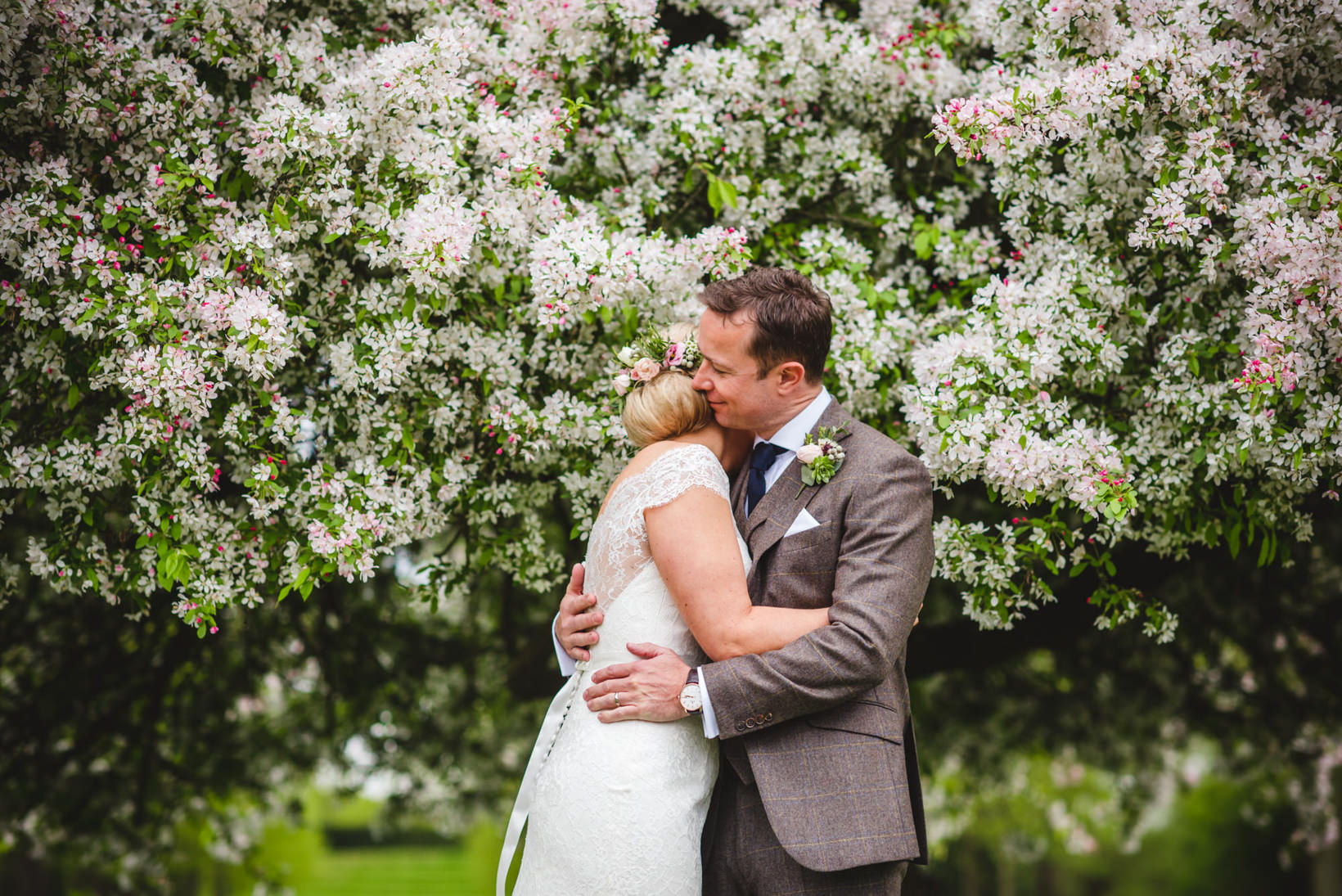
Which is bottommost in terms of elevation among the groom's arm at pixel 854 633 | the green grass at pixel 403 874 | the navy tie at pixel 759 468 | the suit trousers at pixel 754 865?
the green grass at pixel 403 874

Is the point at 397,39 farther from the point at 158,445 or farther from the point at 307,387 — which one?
the point at 158,445

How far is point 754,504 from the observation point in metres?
3.56

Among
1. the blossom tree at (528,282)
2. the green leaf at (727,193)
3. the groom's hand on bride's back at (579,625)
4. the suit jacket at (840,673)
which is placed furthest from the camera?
the green leaf at (727,193)

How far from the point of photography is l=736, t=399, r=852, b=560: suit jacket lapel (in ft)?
11.1

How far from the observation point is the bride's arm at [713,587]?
10.4ft

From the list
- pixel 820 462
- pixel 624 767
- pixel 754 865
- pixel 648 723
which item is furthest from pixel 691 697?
pixel 820 462

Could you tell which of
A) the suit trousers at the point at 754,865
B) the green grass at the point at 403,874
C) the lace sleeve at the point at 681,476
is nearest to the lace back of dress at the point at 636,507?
the lace sleeve at the point at 681,476

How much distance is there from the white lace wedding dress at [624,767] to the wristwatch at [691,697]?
12cm

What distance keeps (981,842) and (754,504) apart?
14207 millimetres

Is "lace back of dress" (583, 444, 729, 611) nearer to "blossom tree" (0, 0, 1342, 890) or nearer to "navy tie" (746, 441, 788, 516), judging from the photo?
"navy tie" (746, 441, 788, 516)

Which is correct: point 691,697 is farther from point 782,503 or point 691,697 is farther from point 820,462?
point 820,462

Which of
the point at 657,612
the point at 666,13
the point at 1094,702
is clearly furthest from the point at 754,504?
the point at 1094,702

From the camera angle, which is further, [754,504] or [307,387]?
[307,387]

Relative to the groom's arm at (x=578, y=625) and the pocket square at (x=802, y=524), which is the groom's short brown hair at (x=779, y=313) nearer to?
the pocket square at (x=802, y=524)
